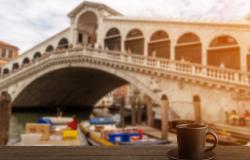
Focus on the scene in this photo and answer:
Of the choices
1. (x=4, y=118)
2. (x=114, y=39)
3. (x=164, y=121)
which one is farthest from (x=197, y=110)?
(x=114, y=39)

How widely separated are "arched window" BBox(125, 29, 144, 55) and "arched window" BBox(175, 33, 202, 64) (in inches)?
100.0


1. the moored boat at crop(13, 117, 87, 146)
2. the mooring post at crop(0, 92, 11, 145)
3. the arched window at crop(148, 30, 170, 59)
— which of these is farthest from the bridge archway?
the moored boat at crop(13, 117, 87, 146)

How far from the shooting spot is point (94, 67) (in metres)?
13.1

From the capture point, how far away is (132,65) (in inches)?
437

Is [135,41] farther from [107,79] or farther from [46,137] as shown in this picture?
[46,137]

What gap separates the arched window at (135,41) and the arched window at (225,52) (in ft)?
14.3

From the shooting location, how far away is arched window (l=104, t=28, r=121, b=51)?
15569 mm

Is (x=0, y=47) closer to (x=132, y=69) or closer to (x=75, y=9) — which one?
(x=75, y=9)

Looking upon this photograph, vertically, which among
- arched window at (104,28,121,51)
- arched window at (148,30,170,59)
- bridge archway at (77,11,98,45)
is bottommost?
arched window at (148,30,170,59)

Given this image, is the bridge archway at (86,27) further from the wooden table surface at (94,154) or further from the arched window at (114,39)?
the wooden table surface at (94,154)

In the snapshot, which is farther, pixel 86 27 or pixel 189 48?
pixel 86 27

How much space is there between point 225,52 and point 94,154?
11257mm

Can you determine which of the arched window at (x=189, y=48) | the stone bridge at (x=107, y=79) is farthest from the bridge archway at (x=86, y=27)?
the arched window at (x=189, y=48)

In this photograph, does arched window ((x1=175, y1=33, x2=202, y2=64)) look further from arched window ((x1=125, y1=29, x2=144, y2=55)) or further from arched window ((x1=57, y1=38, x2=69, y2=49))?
arched window ((x1=57, y1=38, x2=69, y2=49))
